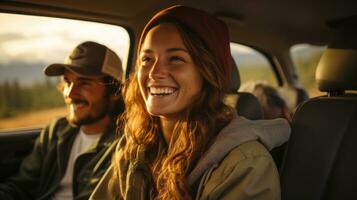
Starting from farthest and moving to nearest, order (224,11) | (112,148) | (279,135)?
(224,11) → (112,148) → (279,135)

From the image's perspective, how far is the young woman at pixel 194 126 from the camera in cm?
144

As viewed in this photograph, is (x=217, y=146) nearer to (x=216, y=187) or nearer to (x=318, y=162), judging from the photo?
(x=216, y=187)

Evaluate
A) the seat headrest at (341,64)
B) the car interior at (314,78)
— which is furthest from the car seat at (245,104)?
the seat headrest at (341,64)

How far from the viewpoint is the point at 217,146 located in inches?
58.8

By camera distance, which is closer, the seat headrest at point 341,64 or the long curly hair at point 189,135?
the long curly hair at point 189,135

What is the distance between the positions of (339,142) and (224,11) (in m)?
1.21

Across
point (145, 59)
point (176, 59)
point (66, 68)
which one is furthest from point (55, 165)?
point (176, 59)

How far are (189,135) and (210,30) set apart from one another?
0.41 meters

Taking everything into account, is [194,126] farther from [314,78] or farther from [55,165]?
[55,165]

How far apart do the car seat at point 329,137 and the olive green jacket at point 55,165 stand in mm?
997

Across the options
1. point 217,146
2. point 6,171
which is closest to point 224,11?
point 217,146

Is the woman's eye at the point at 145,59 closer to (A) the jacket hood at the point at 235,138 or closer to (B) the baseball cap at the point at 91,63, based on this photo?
(A) the jacket hood at the point at 235,138

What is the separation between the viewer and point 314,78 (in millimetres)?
2066

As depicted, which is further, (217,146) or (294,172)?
(294,172)
